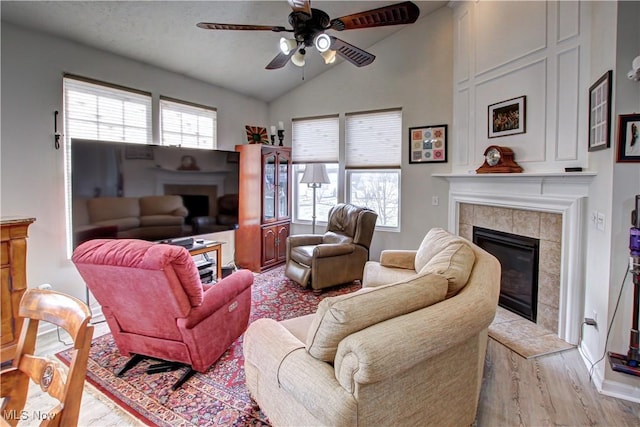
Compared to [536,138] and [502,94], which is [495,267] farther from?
[502,94]

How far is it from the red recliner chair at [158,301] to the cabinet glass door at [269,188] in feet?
7.81

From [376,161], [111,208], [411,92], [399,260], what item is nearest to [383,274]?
[399,260]

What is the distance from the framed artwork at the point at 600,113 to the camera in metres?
2.14

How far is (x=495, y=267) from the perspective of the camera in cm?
193

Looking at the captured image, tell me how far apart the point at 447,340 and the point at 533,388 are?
1326mm

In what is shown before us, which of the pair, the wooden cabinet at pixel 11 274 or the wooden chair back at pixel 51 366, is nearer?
the wooden chair back at pixel 51 366

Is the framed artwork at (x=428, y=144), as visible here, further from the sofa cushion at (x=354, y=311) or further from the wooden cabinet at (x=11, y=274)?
the wooden cabinet at (x=11, y=274)

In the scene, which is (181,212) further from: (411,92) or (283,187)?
(411,92)

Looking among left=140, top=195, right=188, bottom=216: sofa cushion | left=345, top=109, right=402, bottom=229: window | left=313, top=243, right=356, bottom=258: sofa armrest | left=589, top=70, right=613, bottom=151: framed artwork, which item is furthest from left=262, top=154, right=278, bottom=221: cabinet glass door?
left=589, top=70, right=613, bottom=151: framed artwork

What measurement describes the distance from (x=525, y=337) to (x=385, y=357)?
7.65 ft

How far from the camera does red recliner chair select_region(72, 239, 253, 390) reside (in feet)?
6.12

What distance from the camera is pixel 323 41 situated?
2.45 m

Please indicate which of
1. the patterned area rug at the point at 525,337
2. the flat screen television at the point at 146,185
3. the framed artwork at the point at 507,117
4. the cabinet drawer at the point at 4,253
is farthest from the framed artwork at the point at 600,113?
the cabinet drawer at the point at 4,253

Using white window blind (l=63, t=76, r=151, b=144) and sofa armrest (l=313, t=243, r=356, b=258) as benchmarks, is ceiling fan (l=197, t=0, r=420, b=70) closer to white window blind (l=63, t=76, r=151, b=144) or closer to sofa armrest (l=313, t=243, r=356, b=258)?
white window blind (l=63, t=76, r=151, b=144)
